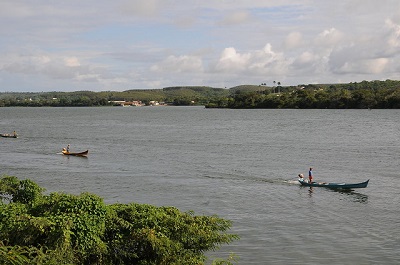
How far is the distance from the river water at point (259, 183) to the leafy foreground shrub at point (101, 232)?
8.84 metres

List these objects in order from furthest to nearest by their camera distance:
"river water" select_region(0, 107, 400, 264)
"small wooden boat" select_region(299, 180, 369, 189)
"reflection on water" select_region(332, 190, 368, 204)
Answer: "small wooden boat" select_region(299, 180, 369, 189)
"reflection on water" select_region(332, 190, 368, 204)
"river water" select_region(0, 107, 400, 264)

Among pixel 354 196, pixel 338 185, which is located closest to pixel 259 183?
pixel 338 185

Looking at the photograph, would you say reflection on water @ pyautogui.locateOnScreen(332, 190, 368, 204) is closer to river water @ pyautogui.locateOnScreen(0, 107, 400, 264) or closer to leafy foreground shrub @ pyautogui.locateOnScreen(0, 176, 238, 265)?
river water @ pyautogui.locateOnScreen(0, 107, 400, 264)

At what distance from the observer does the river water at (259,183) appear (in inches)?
1196

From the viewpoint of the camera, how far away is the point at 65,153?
243ft

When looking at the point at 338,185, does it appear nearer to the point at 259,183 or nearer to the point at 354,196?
the point at 354,196

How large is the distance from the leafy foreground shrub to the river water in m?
8.84

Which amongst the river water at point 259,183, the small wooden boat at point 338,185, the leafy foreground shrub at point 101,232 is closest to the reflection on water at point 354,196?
the river water at point 259,183

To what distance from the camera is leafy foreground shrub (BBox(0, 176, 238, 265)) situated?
17094mm

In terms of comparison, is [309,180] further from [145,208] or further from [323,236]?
[145,208]

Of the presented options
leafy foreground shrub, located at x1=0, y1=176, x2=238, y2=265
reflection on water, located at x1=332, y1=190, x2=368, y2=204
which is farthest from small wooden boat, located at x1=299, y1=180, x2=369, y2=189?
leafy foreground shrub, located at x1=0, y1=176, x2=238, y2=265

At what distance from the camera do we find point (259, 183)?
5000 centimetres

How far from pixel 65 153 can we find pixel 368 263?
2159 inches

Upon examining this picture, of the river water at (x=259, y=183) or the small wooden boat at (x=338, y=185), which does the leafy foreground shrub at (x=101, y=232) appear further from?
the small wooden boat at (x=338, y=185)
